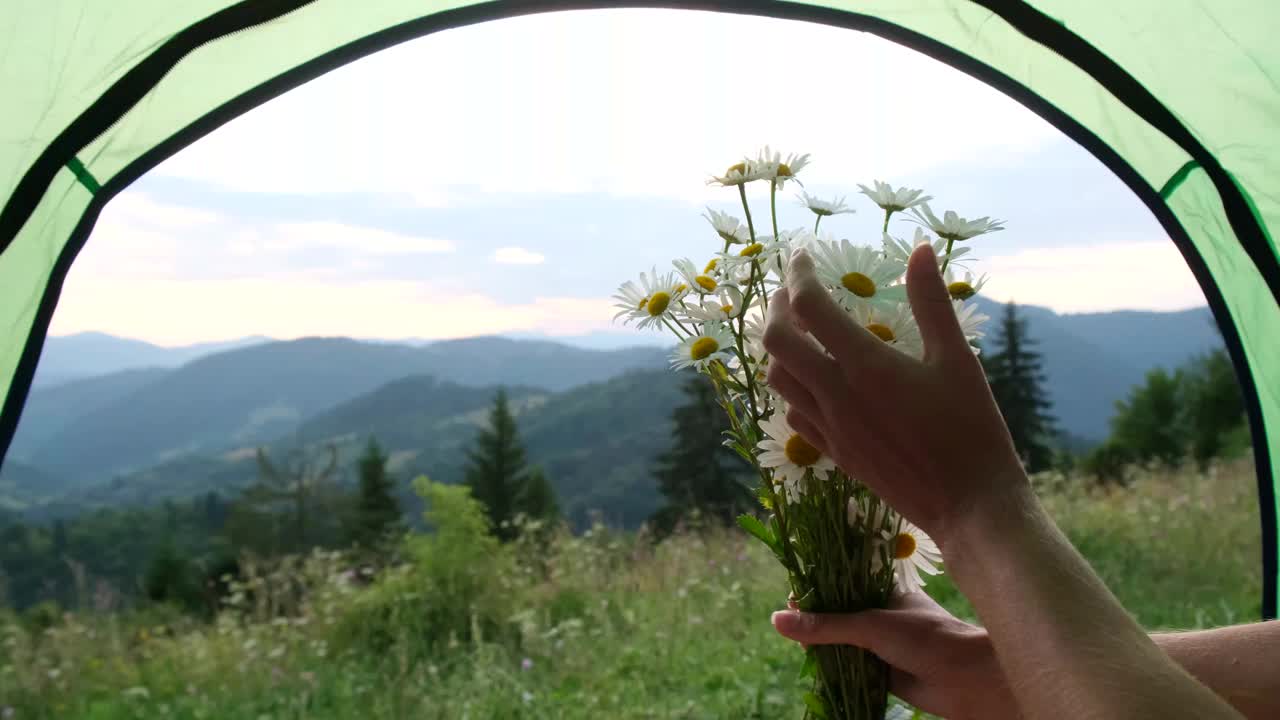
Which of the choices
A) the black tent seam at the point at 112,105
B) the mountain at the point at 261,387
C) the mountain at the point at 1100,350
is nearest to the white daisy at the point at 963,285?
the black tent seam at the point at 112,105

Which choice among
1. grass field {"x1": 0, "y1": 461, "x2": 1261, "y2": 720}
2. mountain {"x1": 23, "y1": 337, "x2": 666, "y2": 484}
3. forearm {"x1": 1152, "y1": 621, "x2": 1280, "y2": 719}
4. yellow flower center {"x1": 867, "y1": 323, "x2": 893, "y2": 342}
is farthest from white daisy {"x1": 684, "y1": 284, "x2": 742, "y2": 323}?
mountain {"x1": 23, "y1": 337, "x2": 666, "y2": 484}

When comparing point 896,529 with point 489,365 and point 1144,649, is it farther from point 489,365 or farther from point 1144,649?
point 489,365

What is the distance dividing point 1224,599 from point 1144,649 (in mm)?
3433

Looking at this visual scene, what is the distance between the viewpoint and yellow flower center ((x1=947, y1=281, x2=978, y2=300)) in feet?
2.84

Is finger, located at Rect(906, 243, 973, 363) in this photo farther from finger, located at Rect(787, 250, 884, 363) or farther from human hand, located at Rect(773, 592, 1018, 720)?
human hand, located at Rect(773, 592, 1018, 720)

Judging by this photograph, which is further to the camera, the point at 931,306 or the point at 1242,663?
the point at 1242,663

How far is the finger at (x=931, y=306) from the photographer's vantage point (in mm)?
647

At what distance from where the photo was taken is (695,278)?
96 cm

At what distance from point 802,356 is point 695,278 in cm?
31

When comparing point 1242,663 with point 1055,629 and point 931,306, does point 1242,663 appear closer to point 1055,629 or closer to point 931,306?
point 1055,629

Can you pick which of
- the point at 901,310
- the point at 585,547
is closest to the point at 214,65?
the point at 901,310

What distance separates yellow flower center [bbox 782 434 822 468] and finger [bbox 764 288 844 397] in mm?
159

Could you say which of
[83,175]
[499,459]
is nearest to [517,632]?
[83,175]

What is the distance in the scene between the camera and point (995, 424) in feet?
2.23
